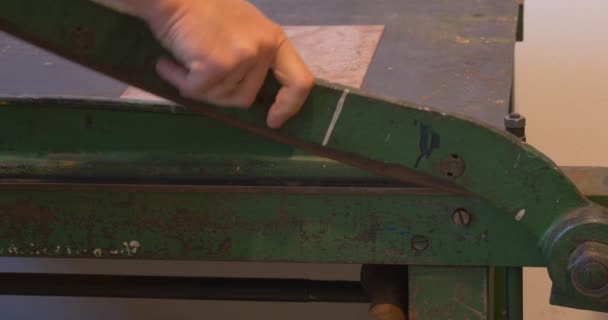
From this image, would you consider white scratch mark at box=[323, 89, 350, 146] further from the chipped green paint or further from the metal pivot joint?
the metal pivot joint

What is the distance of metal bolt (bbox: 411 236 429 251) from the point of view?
104cm

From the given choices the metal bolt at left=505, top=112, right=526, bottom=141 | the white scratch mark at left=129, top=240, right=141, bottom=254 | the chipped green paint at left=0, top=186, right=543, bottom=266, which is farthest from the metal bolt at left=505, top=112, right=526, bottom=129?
the white scratch mark at left=129, top=240, right=141, bottom=254

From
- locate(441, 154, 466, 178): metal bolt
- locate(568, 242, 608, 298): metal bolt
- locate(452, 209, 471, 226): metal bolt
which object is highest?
locate(441, 154, 466, 178): metal bolt

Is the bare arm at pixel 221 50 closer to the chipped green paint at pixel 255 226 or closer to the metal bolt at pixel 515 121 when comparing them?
the chipped green paint at pixel 255 226

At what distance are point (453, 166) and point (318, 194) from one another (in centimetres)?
16

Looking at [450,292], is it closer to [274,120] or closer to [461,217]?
[461,217]

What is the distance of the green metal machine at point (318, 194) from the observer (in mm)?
941

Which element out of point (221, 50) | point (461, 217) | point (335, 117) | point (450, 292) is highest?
point (221, 50)

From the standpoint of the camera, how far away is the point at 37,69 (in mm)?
1495

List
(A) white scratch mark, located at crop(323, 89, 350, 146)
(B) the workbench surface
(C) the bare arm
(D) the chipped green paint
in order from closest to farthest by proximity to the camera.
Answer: (C) the bare arm → (A) white scratch mark, located at crop(323, 89, 350, 146) → (D) the chipped green paint → (B) the workbench surface

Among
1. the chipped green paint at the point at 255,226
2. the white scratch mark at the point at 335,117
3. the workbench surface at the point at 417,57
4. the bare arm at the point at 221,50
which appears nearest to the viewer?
the bare arm at the point at 221,50

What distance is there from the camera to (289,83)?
2.84 ft

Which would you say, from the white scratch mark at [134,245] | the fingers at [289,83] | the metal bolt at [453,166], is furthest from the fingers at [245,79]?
the white scratch mark at [134,245]

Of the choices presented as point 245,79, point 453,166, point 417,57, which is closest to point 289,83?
point 245,79
